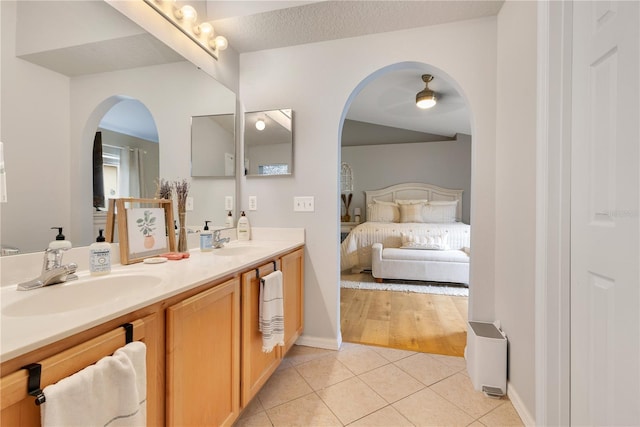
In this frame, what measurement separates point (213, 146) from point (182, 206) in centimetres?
53

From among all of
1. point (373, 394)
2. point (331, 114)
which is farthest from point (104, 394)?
point (331, 114)

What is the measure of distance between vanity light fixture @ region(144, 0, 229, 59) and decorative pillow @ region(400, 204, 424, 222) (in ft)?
14.4

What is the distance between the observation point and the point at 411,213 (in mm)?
5359

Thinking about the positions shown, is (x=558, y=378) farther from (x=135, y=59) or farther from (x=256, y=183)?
(x=135, y=59)

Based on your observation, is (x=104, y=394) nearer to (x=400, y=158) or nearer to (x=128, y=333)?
(x=128, y=333)

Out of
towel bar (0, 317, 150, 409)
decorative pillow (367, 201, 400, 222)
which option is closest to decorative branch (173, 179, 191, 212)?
towel bar (0, 317, 150, 409)

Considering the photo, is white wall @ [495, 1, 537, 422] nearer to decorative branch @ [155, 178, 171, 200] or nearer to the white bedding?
decorative branch @ [155, 178, 171, 200]

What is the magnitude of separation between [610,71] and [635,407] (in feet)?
3.43

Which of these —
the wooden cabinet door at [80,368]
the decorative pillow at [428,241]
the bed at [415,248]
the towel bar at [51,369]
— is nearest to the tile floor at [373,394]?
the wooden cabinet door at [80,368]

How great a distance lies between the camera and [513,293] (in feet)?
4.87

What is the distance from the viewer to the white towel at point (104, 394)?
1.81ft

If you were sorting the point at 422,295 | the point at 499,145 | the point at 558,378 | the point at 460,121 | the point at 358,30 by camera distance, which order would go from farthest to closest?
1. the point at 460,121
2. the point at 422,295
3. the point at 358,30
4. the point at 499,145
5. the point at 558,378

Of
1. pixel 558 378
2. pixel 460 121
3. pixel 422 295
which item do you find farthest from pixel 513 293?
pixel 460 121

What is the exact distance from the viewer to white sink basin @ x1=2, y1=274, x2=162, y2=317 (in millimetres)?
830
